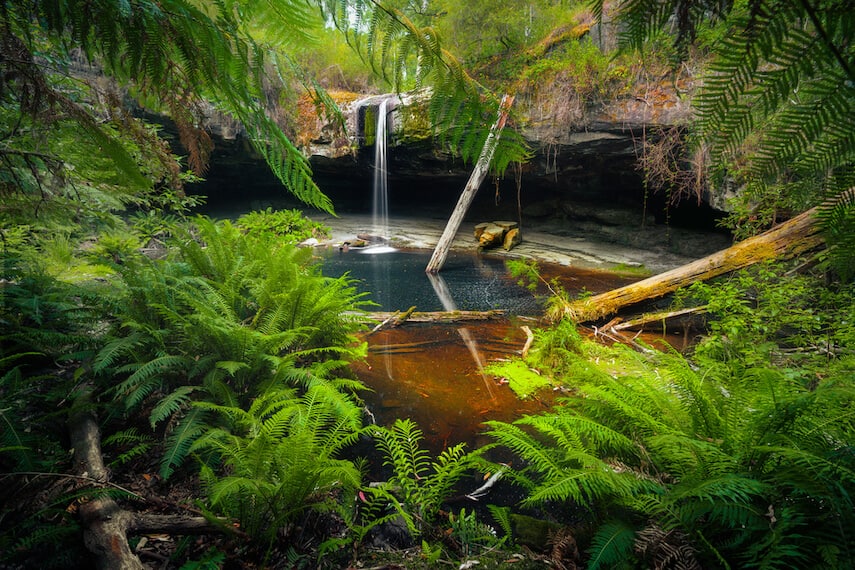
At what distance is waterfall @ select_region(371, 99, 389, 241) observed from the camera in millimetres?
10352

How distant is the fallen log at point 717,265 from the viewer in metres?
3.74

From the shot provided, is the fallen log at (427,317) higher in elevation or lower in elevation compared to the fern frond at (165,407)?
lower

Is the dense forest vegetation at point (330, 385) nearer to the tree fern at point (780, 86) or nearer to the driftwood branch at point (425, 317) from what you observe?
the tree fern at point (780, 86)

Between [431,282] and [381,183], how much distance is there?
784 cm

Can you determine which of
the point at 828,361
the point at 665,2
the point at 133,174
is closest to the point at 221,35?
the point at 133,174

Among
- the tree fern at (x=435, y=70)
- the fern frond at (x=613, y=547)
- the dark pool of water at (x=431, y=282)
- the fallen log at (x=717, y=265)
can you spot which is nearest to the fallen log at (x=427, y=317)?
the dark pool of water at (x=431, y=282)

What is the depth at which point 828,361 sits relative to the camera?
8.44ft

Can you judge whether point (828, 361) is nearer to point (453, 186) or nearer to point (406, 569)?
point (406, 569)

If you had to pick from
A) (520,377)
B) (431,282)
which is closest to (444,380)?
(520,377)

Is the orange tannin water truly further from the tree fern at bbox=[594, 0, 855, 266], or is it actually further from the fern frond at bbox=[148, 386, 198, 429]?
the tree fern at bbox=[594, 0, 855, 266]

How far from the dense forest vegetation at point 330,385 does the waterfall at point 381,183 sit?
838cm

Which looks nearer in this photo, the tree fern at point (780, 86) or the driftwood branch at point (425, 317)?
the tree fern at point (780, 86)

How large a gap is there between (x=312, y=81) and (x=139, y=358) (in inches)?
67.1

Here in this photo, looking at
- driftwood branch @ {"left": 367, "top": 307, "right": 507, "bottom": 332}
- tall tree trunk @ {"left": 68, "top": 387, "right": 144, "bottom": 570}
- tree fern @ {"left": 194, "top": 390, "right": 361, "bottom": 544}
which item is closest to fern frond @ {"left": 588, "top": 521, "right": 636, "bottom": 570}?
tree fern @ {"left": 194, "top": 390, "right": 361, "bottom": 544}
